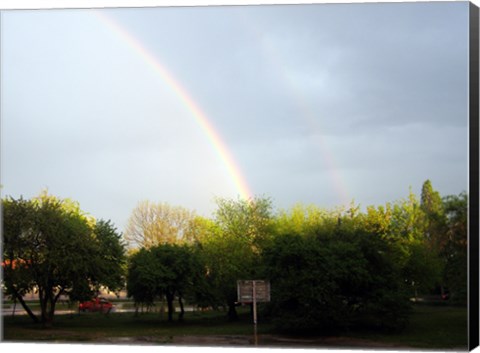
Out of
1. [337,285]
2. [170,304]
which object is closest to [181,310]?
[170,304]

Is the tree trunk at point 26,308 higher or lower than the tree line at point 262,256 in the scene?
lower

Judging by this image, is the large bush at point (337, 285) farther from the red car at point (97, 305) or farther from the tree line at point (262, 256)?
the red car at point (97, 305)

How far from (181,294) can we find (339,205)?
6.48 m

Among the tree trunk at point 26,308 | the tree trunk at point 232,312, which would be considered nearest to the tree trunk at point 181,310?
the tree trunk at point 232,312

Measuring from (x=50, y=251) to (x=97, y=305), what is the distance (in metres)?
2.39

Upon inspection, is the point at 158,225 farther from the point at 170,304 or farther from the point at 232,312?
the point at 232,312

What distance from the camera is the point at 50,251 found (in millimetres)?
23969

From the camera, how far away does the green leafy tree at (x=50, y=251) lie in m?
23.7

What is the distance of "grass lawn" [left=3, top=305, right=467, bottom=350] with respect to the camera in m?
19.4

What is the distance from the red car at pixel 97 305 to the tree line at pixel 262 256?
1.12 feet

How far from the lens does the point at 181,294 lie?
24844mm

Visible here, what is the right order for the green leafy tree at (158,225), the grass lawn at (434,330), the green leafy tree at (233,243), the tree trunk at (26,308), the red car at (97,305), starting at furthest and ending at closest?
the red car at (97,305), the tree trunk at (26,308), the green leafy tree at (158,225), the green leafy tree at (233,243), the grass lawn at (434,330)

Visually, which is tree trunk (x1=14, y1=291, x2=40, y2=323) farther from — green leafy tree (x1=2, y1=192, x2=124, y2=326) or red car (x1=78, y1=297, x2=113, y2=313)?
red car (x1=78, y1=297, x2=113, y2=313)

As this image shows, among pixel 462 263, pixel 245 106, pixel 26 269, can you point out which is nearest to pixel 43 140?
pixel 26 269
